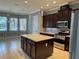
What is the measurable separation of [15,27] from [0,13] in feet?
9.01

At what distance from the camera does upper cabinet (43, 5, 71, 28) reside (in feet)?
22.0

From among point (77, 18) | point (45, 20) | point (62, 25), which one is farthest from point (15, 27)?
point (77, 18)

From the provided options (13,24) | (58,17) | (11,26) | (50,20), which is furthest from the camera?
(13,24)

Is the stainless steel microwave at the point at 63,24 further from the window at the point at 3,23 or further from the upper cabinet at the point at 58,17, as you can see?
the window at the point at 3,23

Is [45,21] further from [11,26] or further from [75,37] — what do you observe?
[75,37]

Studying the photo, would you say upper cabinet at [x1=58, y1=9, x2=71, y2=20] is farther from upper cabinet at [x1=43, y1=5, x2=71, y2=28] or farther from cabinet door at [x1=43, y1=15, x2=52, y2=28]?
cabinet door at [x1=43, y1=15, x2=52, y2=28]

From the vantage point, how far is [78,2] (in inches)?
246

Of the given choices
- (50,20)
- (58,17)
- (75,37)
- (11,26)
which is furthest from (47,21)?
(75,37)

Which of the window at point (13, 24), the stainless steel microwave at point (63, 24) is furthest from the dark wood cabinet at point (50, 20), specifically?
the window at point (13, 24)

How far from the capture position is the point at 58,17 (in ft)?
26.1

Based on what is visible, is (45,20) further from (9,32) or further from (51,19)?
(9,32)

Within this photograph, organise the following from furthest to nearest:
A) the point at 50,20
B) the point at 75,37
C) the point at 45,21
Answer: the point at 45,21
the point at 50,20
the point at 75,37

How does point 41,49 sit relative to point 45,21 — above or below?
below

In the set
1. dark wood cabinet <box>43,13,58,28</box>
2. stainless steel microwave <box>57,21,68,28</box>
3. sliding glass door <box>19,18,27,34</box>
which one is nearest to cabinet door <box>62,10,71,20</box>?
stainless steel microwave <box>57,21,68,28</box>
